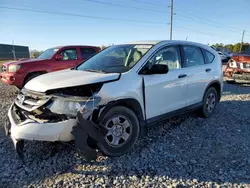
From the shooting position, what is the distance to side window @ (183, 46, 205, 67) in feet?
14.7

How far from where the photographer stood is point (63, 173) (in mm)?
2916

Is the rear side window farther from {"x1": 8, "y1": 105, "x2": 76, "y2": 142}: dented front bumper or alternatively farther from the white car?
{"x1": 8, "y1": 105, "x2": 76, "y2": 142}: dented front bumper

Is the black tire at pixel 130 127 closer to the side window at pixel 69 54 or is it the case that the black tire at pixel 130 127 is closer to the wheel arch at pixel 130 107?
the wheel arch at pixel 130 107

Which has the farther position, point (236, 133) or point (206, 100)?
point (206, 100)

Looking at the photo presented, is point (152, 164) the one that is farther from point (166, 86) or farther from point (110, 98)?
point (166, 86)

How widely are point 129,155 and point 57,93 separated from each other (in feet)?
4.62

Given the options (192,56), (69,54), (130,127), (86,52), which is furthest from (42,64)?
(130,127)

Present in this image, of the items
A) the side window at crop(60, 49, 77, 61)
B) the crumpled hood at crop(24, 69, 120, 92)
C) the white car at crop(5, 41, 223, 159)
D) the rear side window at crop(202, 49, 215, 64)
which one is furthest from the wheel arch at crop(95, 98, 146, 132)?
the side window at crop(60, 49, 77, 61)

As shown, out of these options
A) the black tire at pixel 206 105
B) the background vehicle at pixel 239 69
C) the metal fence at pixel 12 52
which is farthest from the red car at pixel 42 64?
the metal fence at pixel 12 52

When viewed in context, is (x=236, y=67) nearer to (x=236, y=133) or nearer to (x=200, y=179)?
(x=236, y=133)

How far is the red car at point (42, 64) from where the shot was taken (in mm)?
7273

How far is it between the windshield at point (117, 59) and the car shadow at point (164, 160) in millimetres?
1341

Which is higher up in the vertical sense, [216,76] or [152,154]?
[216,76]

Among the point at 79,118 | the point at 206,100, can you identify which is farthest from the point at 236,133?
the point at 79,118
